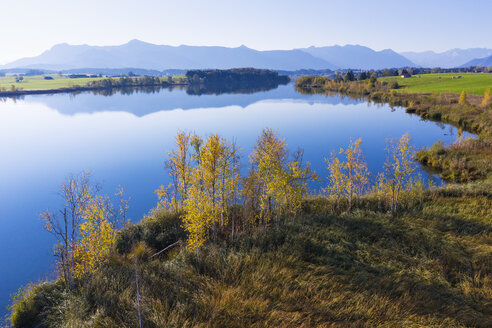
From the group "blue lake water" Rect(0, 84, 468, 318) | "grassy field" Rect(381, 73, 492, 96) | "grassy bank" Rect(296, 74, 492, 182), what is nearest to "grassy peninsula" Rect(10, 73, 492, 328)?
"blue lake water" Rect(0, 84, 468, 318)

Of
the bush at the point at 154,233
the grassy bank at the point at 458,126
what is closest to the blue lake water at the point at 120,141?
the grassy bank at the point at 458,126

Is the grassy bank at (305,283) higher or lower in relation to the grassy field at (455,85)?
lower

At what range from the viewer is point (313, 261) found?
17797 millimetres

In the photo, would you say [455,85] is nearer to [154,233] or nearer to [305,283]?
[305,283]

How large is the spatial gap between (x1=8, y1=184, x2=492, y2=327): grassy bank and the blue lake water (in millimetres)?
11835

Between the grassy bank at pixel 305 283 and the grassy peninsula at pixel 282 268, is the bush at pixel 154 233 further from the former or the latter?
the grassy bank at pixel 305 283

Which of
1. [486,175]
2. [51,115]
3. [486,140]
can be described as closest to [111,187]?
[486,175]

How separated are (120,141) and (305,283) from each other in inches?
2466

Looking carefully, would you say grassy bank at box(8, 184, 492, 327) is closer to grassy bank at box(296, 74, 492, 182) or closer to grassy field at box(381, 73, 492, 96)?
grassy bank at box(296, 74, 492, 182)

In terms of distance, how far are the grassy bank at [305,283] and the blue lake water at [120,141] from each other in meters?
11.8

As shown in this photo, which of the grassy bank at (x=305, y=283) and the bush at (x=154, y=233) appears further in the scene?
the bush at (x=154, y=233)

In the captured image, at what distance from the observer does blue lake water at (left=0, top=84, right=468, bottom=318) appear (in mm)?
29953

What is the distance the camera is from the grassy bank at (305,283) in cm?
1252

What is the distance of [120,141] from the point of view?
216 feet
